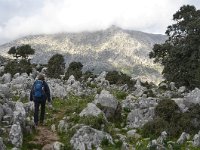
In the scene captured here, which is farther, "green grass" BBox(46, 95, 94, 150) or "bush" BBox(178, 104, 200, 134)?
"bush" BBox(178, 104, 200, 134)

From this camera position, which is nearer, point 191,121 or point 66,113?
point 191,121

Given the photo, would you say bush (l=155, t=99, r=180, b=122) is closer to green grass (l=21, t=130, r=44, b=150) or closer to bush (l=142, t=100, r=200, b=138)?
bush (l=142, t=100, r=200, b=138)

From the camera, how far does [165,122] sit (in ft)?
68.9

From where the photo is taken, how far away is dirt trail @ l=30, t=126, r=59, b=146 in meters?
18.8

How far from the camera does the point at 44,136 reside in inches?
784

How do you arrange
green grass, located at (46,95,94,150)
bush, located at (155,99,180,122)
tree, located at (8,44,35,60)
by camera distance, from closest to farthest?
green grass, located at (46,95,94,150) < bush, located at (155,99,180,122) < tree, located at (8,44,35,60)

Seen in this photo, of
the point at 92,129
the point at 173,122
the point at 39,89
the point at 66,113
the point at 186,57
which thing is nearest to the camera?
the point at 92,129

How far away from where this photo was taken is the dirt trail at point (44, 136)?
18786 millimetres

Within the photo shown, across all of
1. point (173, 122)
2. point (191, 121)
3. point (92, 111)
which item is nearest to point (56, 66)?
point (92, 111)

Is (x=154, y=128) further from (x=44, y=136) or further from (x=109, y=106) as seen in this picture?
(x=44, y=136)

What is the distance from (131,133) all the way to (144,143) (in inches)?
85.7

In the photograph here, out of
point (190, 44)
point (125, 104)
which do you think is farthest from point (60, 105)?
point (190, 44)

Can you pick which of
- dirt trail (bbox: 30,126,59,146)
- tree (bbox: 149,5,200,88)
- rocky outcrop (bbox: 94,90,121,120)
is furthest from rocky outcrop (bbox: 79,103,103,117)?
tree (bbox: 149,5,200,88)

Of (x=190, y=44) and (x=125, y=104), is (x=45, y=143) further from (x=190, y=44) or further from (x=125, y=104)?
(x=190, y=44)
